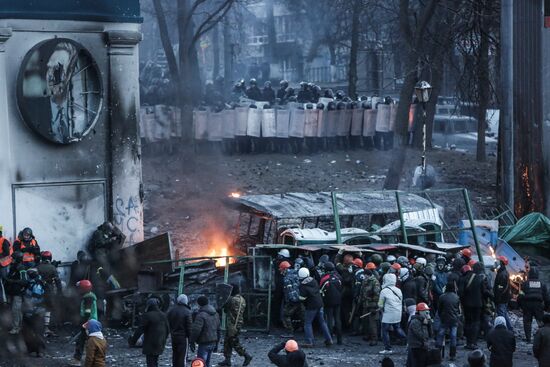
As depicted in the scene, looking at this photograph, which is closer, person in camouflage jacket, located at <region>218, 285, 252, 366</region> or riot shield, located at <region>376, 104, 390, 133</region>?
person in camouflage jacket, located at <region>218, 285, 252, 366</region>

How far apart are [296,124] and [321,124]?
0.82 meters

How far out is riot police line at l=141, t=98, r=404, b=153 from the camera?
33.7 meters

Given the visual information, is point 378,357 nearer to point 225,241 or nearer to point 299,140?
point 225,241

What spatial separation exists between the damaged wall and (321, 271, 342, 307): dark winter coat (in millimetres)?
4903

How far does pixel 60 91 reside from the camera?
21328mm

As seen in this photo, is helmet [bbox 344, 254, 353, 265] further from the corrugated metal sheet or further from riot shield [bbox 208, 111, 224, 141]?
riot shield [bbox 208, 111, 224, 141]

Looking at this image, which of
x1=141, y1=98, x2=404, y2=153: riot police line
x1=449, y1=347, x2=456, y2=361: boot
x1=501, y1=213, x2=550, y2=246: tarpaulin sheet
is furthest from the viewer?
x1=141, y1=98, x2=404, y2=153: riot police line

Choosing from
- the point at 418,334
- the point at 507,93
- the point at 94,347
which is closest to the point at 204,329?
the point at 94,347

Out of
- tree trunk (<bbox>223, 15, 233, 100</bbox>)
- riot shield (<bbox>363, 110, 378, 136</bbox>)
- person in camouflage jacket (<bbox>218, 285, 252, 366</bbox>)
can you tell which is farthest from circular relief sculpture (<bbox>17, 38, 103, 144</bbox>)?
tree trunk (<bbox>223, 15, 233, 100</bbox>)

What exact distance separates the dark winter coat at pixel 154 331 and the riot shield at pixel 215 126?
18.5m

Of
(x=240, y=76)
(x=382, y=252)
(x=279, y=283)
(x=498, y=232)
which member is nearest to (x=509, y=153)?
(x=498, y=232)

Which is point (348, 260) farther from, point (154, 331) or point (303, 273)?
point (154, 331)

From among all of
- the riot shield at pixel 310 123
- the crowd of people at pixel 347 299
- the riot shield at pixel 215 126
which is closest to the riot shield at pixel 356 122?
the riot shield at pixel 310 123

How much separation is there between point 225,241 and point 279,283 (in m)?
5.04
